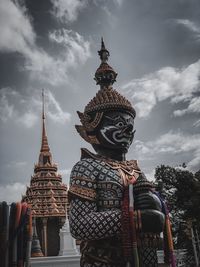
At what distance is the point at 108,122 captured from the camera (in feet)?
Answer: 20.1

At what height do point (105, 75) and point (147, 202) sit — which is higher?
point (105, 75)

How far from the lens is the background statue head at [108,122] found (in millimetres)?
6086

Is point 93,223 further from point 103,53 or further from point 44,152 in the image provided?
point 44,152

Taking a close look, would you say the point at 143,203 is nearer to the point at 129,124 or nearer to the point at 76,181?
the point at 76,181

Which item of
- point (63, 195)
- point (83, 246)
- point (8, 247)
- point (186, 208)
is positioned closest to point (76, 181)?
point (83, 246)

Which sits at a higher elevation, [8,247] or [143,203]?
[143,203]

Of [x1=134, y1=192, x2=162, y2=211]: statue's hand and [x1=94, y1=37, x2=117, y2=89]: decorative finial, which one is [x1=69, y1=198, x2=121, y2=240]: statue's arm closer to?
[x1=134, y1=192, x2=162, y2=211]: statue's hand

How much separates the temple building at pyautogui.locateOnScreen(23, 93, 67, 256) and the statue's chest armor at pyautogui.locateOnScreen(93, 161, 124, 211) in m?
22.0

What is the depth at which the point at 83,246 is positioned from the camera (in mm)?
5539

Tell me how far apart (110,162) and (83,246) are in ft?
4.21

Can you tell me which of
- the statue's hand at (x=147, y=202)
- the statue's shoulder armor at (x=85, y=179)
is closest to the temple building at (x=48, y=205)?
the statue's shoulder armor at (x=85, y=179)

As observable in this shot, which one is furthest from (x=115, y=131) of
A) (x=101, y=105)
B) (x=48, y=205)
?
(x=48, y=205)

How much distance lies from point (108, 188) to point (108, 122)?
44.9 inches

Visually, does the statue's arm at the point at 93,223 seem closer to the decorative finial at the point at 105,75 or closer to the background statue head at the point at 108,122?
the background statue head at the point at 108,122
